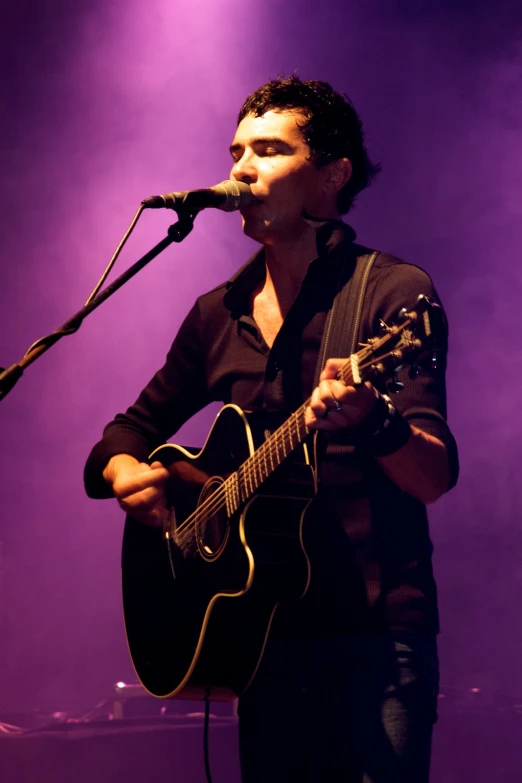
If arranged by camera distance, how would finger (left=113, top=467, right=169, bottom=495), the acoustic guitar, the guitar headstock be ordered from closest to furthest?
the guitar headstock
the acoustic guitar
finger (left=113, top=467, right=169, bottom=495)

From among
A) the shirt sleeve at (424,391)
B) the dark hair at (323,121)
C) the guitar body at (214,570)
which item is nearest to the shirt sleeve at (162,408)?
the guitar body at (214,570)

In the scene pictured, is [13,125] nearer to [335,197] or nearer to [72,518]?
[72,518]

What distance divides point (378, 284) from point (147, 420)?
0.92m

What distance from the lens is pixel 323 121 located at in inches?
103

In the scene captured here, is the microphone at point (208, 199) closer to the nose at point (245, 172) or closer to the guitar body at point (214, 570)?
the nose at point (245, 172)

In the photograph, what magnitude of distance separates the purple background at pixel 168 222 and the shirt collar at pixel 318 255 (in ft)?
7.91

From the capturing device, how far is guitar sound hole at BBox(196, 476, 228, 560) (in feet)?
7.30

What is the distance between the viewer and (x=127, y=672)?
5328mm

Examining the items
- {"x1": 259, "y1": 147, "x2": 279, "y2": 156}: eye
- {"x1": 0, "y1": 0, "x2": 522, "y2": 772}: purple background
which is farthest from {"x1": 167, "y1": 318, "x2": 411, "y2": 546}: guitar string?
{"x1": 0, "y1": 0, "x2": 522, "y2": 772}: purple background

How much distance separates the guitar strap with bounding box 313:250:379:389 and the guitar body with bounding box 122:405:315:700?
10.8 inches

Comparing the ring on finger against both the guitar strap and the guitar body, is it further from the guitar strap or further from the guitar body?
the guitar strap

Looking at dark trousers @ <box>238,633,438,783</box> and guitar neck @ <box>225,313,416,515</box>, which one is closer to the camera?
guitar neck @ <box>225,313,416,515</box>

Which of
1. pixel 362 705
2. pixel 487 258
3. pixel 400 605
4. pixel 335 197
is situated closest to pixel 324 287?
pixel 335 197

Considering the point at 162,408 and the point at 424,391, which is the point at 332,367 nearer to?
the point at 424,391
